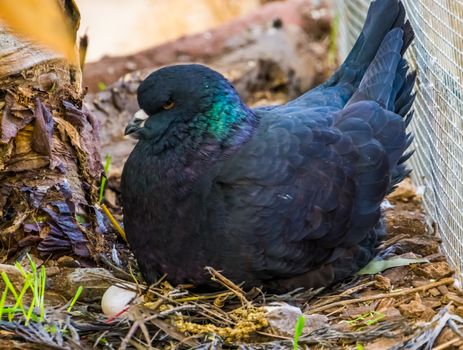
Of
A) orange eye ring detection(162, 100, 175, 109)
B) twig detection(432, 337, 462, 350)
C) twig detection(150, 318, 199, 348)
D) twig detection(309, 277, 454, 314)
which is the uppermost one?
orange eye ring detection(162, 100, 175, 109)

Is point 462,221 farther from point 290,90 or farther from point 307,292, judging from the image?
point 290,90

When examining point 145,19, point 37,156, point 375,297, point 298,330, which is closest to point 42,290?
point 37,156

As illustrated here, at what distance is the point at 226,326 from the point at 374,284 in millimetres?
807

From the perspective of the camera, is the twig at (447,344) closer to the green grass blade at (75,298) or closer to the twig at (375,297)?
the twig at (375,297)

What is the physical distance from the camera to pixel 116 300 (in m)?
3.73

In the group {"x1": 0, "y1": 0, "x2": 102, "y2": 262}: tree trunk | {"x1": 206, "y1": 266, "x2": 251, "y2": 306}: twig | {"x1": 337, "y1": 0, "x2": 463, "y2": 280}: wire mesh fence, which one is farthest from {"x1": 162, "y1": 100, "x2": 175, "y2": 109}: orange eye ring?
{"x1": 337, "y1": 0, "x2": 463, "y2": 280}: wire mesh fence

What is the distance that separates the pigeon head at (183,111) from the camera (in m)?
3.86

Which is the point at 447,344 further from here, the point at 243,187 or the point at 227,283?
the point at 243,187

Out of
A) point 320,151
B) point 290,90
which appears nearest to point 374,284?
point 320,151

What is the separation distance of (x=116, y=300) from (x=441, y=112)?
1754 mm

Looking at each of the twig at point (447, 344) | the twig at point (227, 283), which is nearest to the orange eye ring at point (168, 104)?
the twig at point (227, 283)

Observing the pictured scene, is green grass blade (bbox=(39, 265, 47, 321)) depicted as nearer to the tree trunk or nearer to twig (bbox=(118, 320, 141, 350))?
the tree trunk

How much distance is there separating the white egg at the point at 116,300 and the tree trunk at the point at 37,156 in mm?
416

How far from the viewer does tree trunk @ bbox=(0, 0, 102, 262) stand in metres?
4.03
